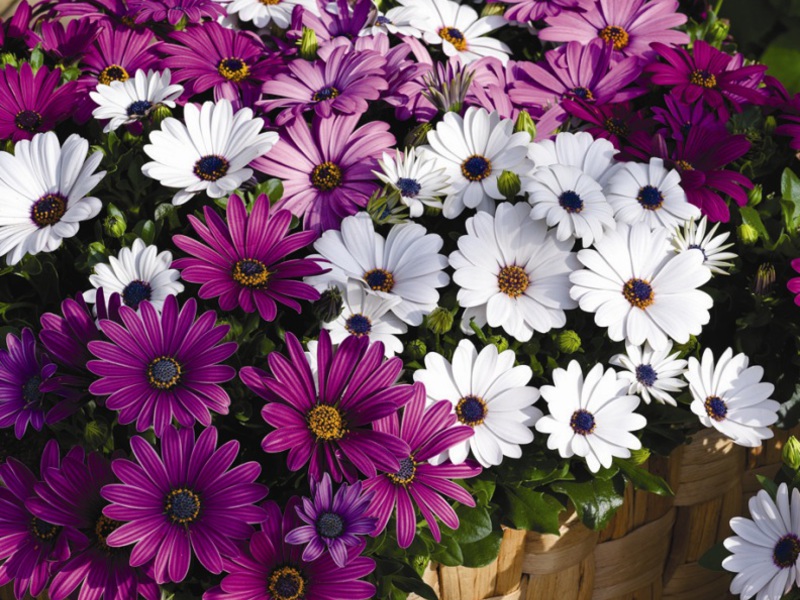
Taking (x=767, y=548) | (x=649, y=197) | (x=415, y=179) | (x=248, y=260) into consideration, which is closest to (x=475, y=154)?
(x=415, y=179)

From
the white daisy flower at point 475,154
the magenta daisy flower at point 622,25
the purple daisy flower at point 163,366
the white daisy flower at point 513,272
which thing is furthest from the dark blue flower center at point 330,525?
the magenta daisy flower at point 622,25

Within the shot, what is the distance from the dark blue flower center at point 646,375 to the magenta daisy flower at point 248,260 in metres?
0.33

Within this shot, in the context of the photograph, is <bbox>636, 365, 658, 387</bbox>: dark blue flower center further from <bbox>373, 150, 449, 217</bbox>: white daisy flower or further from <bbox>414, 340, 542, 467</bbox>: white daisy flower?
<bbox>373, 150, 449, 217</bbox>: white daisy flower

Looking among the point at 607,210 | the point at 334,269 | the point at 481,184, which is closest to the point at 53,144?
the point at 334,269

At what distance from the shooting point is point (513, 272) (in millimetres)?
948

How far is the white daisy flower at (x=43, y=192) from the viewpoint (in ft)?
2.97

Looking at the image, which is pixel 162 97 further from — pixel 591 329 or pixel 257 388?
pixel 591 329

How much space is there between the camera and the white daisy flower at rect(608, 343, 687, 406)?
3.05 feet

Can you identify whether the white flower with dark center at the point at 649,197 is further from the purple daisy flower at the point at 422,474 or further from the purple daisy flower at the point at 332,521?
the purple daisy flower at the point at 332,521

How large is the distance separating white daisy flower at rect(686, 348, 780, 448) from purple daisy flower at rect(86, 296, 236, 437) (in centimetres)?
47

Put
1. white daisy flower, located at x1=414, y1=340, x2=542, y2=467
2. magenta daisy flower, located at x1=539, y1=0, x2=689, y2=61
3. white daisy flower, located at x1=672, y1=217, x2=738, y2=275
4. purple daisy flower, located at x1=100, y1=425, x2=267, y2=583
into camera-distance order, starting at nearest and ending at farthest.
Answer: purple daisy flower, located at x1=100, y1=425, x2=267, y2=583 → white daisy flower, located at x1=414, y1=340, x2=542, y2=467 → white daisy flower, located at x1=672, y1=217, x2=738, y2=275 → magenta daisy flower, located at x1=539, y1=0, x2=689, y2=61

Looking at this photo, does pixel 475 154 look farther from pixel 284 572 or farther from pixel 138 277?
pixel 284 572

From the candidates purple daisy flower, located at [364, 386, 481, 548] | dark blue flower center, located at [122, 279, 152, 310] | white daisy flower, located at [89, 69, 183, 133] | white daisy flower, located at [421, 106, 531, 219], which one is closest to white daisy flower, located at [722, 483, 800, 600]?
purple daisy flower, located at [364, 386, 481, 548]

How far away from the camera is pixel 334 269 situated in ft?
3.03
